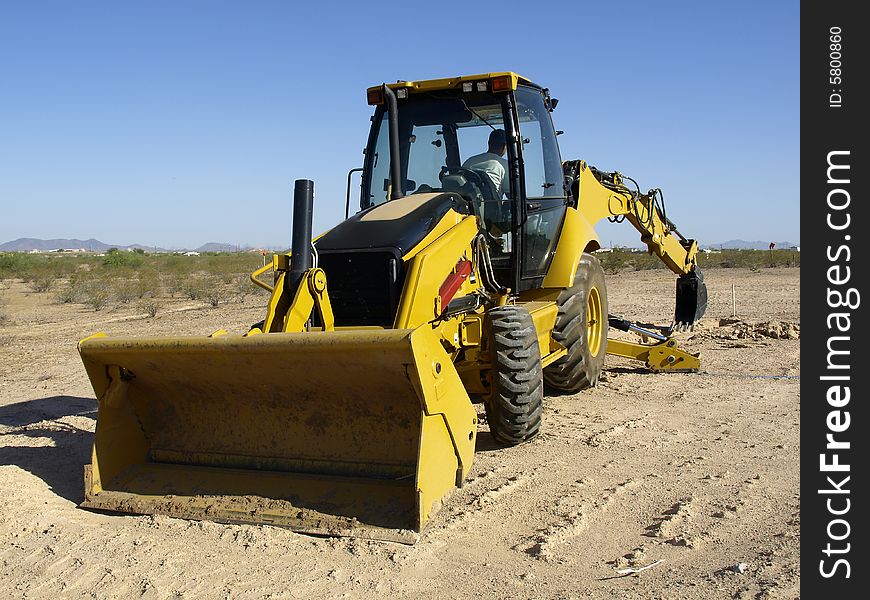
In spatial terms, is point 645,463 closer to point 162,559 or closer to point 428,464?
point 428,464

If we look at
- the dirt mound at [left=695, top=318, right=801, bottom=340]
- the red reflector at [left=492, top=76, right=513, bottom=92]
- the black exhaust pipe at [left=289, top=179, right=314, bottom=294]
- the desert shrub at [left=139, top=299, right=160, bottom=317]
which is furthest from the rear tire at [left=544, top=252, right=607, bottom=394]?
the desert shrub at [left=139, top=299, right=160, bottom=317]

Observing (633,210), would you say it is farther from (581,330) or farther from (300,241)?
(300,241)

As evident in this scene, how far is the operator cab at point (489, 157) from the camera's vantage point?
21.9 feet

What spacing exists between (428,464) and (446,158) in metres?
3.35

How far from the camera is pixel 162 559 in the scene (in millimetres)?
4141

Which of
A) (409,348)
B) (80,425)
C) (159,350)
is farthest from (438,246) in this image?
(80,425)

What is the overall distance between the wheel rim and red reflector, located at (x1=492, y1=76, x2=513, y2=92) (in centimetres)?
247

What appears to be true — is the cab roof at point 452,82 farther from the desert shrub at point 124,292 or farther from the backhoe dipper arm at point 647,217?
the desert shrub at point 124,292

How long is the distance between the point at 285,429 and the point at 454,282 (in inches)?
61.8

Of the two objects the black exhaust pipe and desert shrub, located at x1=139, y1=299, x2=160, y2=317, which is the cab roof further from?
desert shrub, located at x1=139, y1=299, x2=160, y2=317

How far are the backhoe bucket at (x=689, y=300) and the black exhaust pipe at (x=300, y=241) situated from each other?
5.97 metres

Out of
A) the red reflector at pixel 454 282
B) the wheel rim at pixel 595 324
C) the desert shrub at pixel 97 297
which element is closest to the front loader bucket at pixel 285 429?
the red reflector at pixel 454 282

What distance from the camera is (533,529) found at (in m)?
4.41
